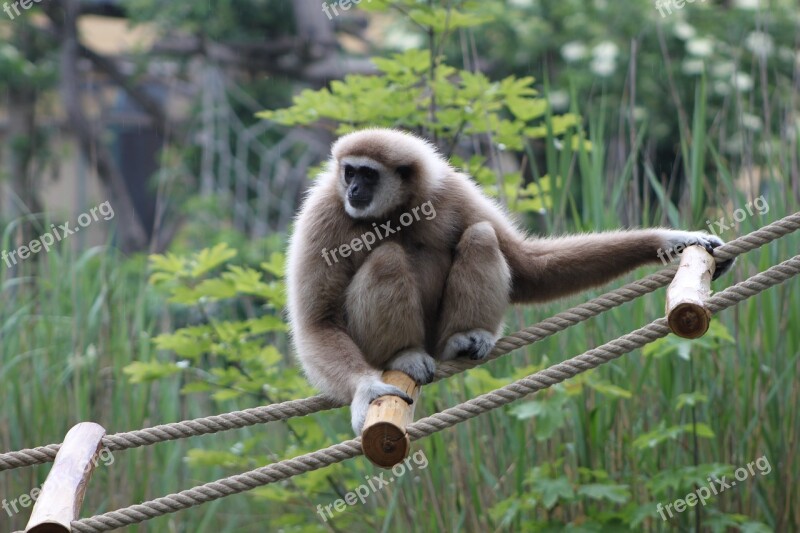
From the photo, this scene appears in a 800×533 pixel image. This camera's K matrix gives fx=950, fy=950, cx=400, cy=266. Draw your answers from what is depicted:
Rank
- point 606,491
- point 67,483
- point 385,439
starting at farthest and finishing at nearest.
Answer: point 606,491, point 67,483, point 385,439

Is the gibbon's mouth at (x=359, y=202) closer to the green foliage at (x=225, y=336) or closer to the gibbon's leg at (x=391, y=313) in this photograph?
the gibbon's leg at (x=391, y=313)

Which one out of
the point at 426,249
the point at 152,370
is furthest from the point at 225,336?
the point at 426,249

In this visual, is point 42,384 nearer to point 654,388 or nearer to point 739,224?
point 654,388

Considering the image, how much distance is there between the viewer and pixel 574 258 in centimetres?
419

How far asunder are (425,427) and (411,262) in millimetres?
1015

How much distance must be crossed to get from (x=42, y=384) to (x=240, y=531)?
2.27 meters

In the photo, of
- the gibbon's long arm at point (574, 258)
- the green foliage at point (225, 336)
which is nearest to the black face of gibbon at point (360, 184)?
the gibbon's long arm at point (574, 258)

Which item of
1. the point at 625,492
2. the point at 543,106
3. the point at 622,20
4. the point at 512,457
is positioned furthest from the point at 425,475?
the point at 622,20

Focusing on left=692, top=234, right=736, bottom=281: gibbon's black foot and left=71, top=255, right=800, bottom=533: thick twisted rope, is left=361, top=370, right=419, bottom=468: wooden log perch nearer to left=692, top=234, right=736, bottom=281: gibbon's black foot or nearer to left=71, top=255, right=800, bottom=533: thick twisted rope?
left=71, top=255, right=800, bottom=533: thick twisted rope

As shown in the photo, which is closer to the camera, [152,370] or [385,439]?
[385,439]

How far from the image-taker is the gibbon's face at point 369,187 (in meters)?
4.18

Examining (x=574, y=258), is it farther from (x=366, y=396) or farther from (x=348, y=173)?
(x=366, y=396)

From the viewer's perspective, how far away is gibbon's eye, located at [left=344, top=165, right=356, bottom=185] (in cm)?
430

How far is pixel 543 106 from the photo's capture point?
5.19 meters
